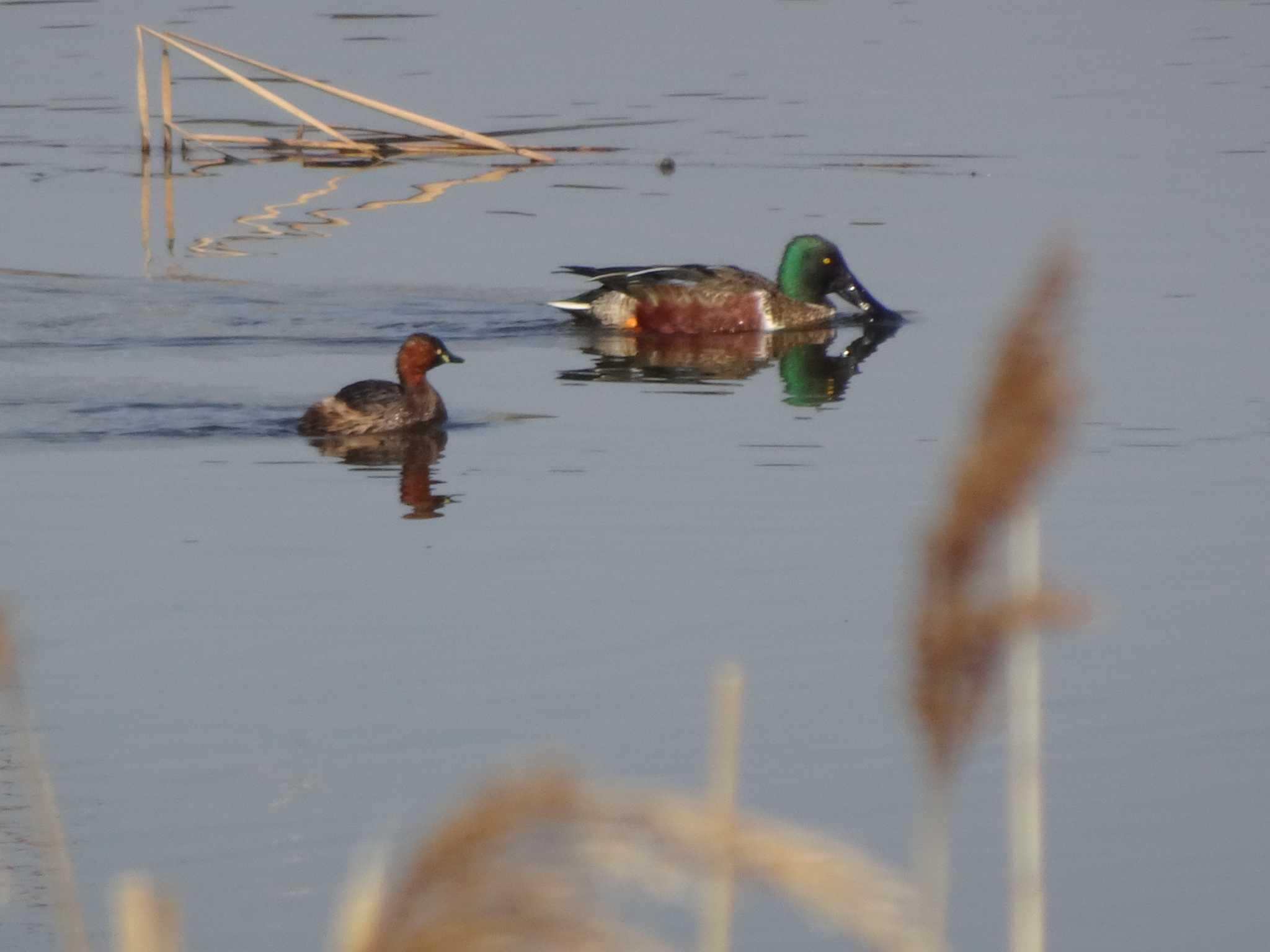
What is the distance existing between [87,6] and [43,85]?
5.29 metres

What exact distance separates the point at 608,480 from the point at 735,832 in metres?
8.62

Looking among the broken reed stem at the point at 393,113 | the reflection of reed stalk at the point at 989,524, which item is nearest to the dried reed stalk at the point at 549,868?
the reflection of reed stalk at the point at 989,524

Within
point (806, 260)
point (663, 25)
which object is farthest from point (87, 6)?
point (806, 260)

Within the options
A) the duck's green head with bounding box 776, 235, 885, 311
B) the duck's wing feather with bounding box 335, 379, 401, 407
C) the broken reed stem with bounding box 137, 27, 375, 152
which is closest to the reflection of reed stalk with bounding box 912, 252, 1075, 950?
the duck's wing feather with bounding box 335, 379, 401, 407

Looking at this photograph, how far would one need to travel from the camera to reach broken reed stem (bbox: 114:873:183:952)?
167 centimetres

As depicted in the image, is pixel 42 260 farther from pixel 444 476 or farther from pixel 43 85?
pixel 43 85

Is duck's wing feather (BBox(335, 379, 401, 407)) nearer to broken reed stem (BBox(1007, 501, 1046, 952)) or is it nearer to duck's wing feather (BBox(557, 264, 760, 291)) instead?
duck's wing feather (BBox(557, 264, 760, 291))

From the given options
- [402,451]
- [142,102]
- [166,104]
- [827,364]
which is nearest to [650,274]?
[827,364]

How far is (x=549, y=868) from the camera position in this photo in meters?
1.57

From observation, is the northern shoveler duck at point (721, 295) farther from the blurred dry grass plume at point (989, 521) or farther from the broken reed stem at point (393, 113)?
the blurred dry grass plume at point (989, 521)

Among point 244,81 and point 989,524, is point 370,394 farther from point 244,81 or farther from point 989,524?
point 989,524

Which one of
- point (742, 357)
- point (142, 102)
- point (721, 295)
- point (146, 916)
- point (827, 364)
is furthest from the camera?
point (142, 102)

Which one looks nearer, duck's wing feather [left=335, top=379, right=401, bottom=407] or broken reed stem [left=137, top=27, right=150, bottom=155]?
duck's wing feather [left=335, top=379, right=401, bottom=407]

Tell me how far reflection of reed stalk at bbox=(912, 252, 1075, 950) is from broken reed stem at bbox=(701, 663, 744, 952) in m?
0.17
